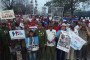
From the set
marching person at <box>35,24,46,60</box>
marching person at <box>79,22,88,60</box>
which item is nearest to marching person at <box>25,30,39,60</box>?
marching person at <box>35,24,46,60</box>

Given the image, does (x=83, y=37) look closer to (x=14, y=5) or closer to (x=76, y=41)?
(x=76, y=41)

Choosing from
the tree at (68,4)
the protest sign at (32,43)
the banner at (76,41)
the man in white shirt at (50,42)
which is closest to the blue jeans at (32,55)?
the protest sign at (32,43)

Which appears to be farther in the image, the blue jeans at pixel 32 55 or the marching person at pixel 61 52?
the marching person at pixel 61 52

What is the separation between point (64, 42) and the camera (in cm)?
1137

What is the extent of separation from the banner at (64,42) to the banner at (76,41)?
0.25 metres

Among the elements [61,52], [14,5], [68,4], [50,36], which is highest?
[50,36]

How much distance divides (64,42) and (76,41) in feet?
1.86

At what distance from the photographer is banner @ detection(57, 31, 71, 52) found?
11312mm

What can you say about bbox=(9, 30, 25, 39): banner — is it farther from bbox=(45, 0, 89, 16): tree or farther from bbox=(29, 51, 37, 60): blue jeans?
bbox=(45, 0, 89, 16): tree

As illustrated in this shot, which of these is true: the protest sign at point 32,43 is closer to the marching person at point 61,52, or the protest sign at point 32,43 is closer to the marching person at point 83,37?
the marching person at point 61,52

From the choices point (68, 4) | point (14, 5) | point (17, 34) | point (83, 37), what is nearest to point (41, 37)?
point (17, 34)

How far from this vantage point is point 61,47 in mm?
11320

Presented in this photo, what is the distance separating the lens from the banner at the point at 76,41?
11609 millimetres

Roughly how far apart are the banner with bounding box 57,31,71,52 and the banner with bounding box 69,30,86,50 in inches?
9.8
